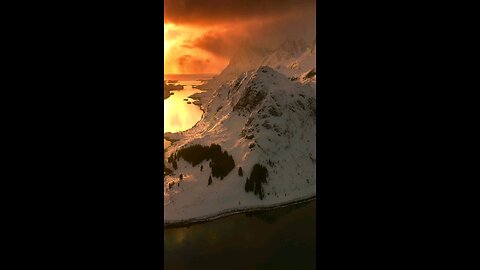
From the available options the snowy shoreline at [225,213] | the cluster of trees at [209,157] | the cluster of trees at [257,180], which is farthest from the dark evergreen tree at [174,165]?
the snowy shoreline at [225,213]

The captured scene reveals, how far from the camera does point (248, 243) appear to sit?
38.9 m

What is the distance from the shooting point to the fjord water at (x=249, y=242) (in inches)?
1337

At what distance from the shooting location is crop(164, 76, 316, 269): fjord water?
34.0m

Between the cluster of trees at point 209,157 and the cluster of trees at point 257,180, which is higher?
the cluster of trees at point 209,157

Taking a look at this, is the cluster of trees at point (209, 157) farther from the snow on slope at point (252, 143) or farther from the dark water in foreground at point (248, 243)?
the dark water in foreground at point (248, 243)

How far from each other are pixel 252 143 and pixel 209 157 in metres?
7.51

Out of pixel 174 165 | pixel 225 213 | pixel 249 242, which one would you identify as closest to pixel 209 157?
pixel 174 165

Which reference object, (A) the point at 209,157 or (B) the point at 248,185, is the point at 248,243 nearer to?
(B) the point at 248,185

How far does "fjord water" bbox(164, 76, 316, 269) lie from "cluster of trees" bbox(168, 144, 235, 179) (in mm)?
12728

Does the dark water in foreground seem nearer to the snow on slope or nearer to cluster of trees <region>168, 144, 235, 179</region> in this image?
the snow on slope

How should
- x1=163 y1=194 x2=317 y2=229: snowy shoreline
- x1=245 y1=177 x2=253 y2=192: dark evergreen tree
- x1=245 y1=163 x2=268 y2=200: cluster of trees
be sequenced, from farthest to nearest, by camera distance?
x1=245 y1=177 x2=253 y2=192: dark evergreen tree < x1=245 y1=163 x2=268 y2=200: cluster of trees < x1=163 y1=194 x2=317 y2=229: snowy shoreline

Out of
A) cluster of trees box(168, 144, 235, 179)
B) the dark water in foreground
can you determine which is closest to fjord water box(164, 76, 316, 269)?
the dark water in foreground
